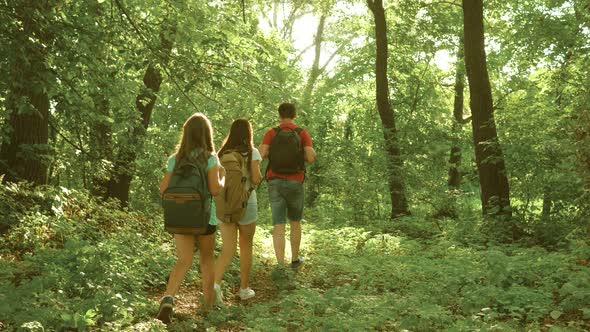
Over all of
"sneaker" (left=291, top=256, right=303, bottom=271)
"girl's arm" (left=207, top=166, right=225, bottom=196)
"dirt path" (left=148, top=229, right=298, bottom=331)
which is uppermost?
"girl's arm" (left=207, top=166, right=225, bottom=196)

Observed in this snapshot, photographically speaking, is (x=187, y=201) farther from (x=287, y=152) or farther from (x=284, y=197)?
(x=284, y=197)

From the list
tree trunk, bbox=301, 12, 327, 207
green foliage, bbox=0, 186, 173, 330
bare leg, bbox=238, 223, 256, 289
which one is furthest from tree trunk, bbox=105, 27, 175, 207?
tree trunk, bbox=301, 12, 327, 207

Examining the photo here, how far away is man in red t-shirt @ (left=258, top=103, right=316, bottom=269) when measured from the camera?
7.95 m

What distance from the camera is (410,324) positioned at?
17.8 ft

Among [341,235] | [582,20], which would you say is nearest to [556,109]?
[341,235]

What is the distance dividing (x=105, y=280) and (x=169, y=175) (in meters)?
A: 1.37

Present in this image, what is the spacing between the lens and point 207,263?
20.2ft

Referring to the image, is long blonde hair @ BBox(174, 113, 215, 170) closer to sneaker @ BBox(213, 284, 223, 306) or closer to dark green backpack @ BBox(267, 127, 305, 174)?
sneaker @ BBox(213, 284, 223, 306)

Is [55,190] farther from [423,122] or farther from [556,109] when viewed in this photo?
[423,122]

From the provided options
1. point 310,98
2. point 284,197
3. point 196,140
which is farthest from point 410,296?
point 310,98

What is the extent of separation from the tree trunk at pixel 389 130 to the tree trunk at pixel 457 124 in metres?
3.51

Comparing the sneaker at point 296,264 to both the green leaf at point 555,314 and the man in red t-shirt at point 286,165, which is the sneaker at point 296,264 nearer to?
the man in red t-shirt at point 286,165

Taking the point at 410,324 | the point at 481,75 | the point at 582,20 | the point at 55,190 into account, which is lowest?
the point at 410,324

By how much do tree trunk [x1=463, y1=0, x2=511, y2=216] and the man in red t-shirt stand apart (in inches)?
181
